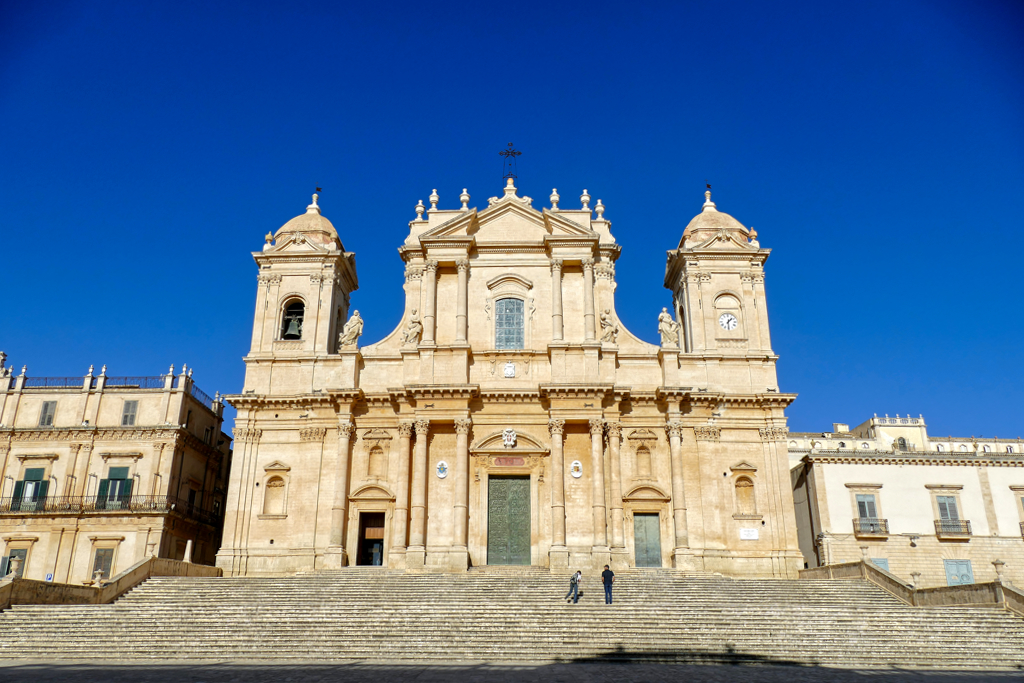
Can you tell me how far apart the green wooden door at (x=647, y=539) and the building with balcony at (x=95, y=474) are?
17807 mm

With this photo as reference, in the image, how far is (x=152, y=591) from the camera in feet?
79.0

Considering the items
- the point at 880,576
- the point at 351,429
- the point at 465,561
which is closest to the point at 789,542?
the point at 880,576

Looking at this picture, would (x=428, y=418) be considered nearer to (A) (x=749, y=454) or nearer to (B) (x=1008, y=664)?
(A) (x=749, y=454)

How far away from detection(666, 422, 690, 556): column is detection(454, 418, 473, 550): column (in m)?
7.51

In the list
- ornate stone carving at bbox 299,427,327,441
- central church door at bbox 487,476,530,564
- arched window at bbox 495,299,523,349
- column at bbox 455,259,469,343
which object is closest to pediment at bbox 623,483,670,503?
central church door at bbox 487,476,530,564

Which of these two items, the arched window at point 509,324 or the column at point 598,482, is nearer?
the column at point 598,482

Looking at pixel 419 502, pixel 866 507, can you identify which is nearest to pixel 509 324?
pixel 419 502

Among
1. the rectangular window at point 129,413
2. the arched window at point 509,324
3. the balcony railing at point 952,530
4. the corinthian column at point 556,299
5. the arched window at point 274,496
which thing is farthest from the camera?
the rectangular window at point 129,413

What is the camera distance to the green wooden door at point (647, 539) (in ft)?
96.9

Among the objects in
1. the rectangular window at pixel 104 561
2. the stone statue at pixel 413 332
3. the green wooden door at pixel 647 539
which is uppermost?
the stone statue at pixel 413 332

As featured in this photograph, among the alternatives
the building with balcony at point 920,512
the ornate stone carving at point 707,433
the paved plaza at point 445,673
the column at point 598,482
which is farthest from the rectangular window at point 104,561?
the building with balcony at point 920,512

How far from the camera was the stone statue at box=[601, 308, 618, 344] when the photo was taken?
31.6 meters

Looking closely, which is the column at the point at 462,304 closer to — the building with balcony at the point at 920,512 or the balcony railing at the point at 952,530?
the building with balcony at the point at 920,512

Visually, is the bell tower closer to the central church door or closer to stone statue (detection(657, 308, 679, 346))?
the central church door
